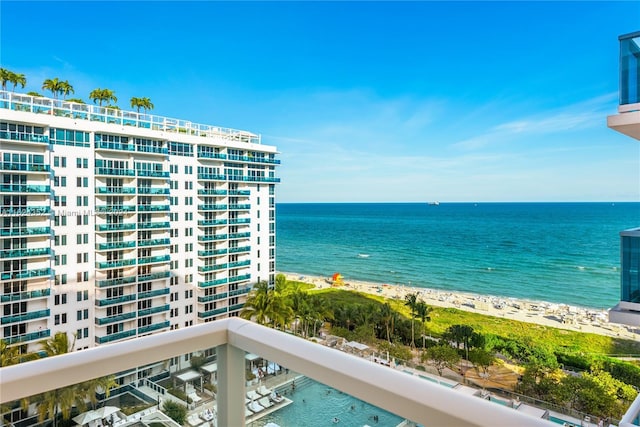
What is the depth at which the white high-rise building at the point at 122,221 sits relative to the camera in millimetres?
12102

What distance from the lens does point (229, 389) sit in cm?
85

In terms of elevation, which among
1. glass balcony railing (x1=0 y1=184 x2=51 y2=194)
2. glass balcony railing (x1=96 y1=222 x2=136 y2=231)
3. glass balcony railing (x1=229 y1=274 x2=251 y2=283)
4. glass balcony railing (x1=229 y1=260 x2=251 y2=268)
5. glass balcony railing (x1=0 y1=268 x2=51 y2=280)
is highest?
glass balcony railing (x1=0 y1=184 x2=51 y2=194)

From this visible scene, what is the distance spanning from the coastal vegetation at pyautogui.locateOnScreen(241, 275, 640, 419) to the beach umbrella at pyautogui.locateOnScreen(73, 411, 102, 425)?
1108cm

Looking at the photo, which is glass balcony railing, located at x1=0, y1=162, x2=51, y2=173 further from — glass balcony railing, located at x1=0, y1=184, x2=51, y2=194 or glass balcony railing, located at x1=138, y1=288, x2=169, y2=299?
glass balcony railing, located at x1=138, y1=288, x2=169, y2=299

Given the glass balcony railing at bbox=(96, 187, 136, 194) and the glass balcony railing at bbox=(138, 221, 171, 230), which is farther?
the glass balcony railing at bbox=(138, 221, 171, 230)

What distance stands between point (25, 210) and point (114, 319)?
14.3 ft

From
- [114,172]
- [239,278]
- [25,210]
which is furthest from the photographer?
[239,278]

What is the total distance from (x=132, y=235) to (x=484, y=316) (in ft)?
56.1

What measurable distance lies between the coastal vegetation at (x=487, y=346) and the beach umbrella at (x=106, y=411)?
11052mm

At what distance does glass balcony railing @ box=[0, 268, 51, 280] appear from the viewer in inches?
469

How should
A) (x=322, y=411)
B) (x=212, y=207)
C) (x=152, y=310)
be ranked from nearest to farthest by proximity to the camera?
(x=322, y=411) → (x=152, y=310) → (x=212, y=207)

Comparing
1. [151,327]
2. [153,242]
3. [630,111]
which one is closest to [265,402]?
[630,111]

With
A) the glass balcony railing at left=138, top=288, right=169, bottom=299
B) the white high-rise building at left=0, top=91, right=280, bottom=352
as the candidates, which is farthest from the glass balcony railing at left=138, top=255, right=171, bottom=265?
the glass balcony railing at left=138, top=288, right=169, bottom=299

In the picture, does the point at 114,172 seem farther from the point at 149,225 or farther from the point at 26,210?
the point at 26,210
